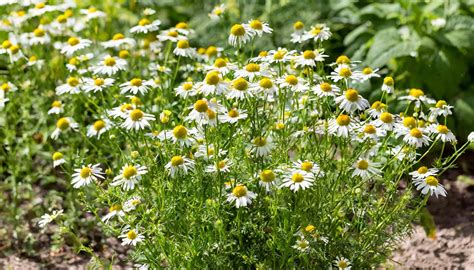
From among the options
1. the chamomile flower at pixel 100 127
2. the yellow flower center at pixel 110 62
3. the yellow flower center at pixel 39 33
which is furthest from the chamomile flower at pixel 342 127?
the yellow flower center at pixel 39 33

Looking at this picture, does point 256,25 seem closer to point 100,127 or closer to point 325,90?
point 325,90

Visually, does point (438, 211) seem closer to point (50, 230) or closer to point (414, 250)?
point (414, 250)

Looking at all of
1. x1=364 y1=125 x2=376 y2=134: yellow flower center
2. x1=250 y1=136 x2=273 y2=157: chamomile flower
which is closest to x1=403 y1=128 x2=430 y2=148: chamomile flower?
x1=364 y1=125 x2=376 y2=134: yellow flower center

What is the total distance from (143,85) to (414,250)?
5.16 feet

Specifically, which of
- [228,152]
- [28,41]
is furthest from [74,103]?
[228,152]

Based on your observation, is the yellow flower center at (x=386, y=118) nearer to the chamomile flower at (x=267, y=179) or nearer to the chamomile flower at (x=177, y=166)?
the chamomile flower at (x=267, y=179)

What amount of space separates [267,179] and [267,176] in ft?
0.04

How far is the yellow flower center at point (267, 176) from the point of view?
2584mm

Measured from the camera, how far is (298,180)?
101 inches

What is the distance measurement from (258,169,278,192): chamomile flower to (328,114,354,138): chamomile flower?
254 millimetres

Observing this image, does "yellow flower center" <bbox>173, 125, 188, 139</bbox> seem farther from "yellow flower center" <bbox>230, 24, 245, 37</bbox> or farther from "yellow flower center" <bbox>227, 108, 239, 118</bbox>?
"yellow flower center" <bbox>230, 24, 245, 37</bbox>

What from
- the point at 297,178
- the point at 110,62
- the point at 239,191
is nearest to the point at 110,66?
the point at 110,62

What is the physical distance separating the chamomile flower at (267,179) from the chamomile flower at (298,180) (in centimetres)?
4

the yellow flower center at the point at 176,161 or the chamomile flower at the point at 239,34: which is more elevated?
the chamomile flower at the point at 239,34
